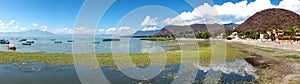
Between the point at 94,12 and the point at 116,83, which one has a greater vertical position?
the point at 94,12

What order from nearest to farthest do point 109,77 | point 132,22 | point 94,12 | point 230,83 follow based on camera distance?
point 94,12, point 230,83, point 132,22, point 109,77

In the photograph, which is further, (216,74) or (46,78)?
(216,74)

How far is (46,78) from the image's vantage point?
612 inches

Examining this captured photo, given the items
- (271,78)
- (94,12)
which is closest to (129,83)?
(94,12)

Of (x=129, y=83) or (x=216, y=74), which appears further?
(x=216, y=74)

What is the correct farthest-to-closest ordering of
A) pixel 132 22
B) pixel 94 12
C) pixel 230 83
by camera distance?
pixel 132 22 → pixel 230 83 → pixel 94 12

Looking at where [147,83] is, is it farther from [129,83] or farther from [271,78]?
[271,78]

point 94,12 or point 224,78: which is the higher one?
point 94,12

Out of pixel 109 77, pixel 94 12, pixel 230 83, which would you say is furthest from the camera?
pixel 109 77

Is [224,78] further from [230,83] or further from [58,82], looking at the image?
[58,82]

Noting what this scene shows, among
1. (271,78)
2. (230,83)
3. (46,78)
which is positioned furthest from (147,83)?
(271,78)

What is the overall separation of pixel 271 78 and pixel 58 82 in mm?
12996

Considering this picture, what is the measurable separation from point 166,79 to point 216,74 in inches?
154

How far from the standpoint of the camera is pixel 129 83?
13953 millimetres
